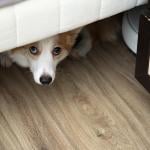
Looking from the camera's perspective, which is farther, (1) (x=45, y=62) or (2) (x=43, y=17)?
(1) (x=45, y=62)

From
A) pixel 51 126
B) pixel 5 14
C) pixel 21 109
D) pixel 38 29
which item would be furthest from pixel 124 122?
pixel 5 14

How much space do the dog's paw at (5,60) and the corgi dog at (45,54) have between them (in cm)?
8

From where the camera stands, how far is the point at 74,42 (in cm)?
175

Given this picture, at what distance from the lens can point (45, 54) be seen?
157 centimetres

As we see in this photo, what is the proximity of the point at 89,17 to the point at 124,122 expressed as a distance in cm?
44

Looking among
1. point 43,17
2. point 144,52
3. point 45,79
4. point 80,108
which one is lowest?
point 80,108

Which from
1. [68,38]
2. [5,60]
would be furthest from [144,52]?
[5,60]

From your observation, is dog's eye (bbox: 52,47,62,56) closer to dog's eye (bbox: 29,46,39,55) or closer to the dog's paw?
dog's eye (bbox: 29,46,39,55)

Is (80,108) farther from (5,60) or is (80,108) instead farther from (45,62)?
(5,60)

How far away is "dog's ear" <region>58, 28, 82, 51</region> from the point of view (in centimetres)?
159

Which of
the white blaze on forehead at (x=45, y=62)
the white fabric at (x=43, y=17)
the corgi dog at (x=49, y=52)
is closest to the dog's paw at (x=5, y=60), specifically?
the corgi dog at (x=49, y=52)

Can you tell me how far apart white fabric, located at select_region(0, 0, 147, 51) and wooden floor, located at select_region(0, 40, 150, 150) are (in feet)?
1.16

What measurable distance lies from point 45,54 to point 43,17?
29 centimetres

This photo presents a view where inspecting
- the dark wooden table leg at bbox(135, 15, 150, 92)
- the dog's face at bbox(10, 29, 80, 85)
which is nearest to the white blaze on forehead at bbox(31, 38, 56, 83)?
the dog's face at bbox(10, 29, 80, 85)
